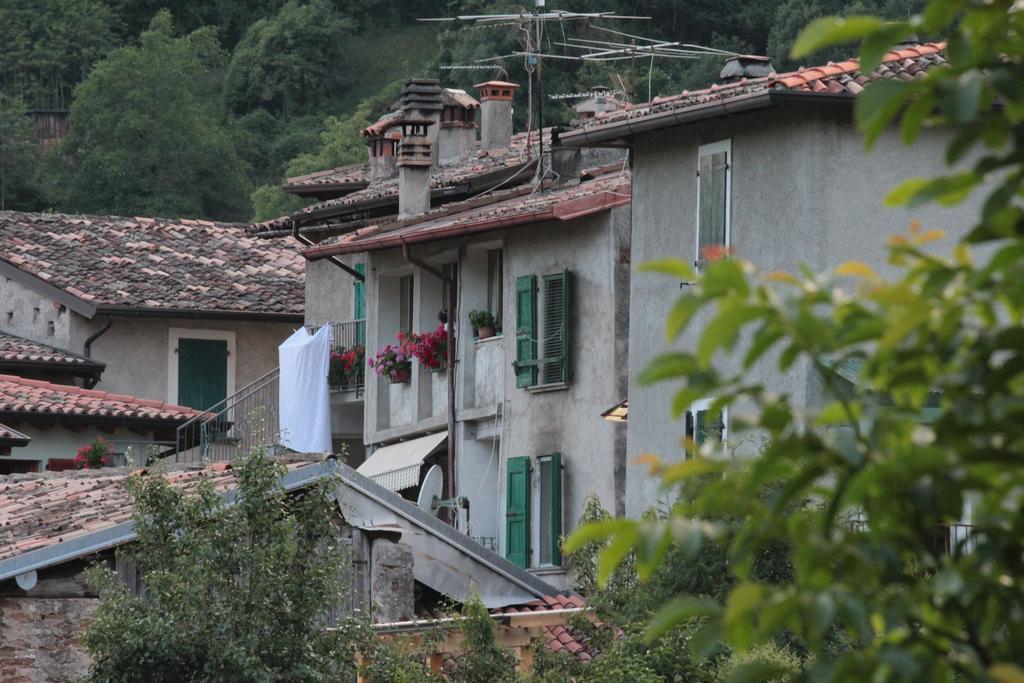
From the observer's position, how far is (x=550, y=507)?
23469 mm

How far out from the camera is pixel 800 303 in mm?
3285

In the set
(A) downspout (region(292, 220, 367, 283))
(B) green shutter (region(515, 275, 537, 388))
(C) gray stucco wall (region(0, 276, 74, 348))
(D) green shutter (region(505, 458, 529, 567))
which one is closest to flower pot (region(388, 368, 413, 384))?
(A) downspout (region(292, 220, 367, 283))

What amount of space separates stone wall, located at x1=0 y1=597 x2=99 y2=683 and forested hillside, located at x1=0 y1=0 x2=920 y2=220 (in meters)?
27.8

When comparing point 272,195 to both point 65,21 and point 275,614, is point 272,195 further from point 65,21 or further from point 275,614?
point 275,614

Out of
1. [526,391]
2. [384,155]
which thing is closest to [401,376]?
[526,391]

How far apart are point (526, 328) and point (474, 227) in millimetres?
1375

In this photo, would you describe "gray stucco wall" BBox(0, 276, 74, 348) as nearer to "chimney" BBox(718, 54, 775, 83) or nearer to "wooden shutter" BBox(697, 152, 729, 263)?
"chimney" BBox(718, 54, 775, 83)

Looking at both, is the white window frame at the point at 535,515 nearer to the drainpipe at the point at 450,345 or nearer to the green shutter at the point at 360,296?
the drainpipe at the point at 450,345

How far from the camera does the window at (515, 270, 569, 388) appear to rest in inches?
920

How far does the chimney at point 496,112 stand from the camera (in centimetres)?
3300

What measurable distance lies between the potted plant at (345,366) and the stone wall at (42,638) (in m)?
14.3

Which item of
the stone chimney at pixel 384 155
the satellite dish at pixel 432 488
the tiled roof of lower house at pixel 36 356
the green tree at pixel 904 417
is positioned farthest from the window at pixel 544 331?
the green tree at pixel 904 417

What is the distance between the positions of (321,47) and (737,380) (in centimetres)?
6236

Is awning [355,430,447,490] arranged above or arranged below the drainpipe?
below
